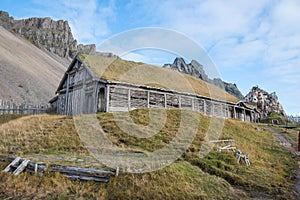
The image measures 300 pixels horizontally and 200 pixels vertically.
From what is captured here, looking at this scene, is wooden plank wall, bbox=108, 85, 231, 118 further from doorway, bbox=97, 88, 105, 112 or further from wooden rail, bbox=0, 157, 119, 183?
wooden rail, bbox=0, 157, 119, 183

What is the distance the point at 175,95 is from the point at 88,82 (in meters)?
10.1

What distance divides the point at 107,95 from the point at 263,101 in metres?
45.2

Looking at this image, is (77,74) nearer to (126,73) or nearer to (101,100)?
(126,73)

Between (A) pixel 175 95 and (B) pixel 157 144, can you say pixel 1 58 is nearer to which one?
(A) pixel 175 95

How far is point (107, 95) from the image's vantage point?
70.1 ft

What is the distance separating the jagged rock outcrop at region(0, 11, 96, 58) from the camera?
117 metres

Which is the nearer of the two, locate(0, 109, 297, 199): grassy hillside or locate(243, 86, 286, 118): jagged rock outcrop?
locate(0, 109, 297, 199): grassy hillside

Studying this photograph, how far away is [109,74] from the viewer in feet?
76.2

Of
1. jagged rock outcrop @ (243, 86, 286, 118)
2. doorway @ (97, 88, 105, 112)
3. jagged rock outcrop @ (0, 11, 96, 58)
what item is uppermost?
Result: jagged rock outcrop @ (0, 11, 96, 58)

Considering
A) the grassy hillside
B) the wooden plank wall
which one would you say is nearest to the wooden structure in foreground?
the wooden plank wall

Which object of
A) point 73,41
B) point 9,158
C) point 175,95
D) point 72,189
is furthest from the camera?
point 73,41

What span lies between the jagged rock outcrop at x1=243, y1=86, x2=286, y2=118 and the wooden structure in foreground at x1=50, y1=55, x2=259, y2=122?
26711 mm

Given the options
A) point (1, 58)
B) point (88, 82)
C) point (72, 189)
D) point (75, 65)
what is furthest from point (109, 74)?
point (1, 58)

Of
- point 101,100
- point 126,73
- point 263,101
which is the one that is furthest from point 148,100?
point 263,101
